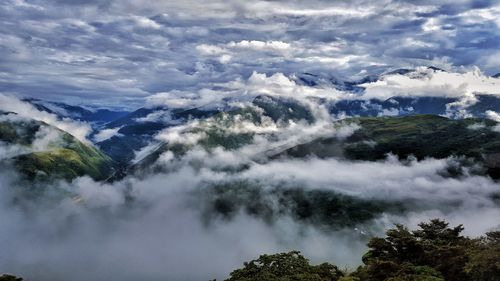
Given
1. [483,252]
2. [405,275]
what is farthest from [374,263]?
[483,252]

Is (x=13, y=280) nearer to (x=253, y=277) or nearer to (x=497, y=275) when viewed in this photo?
(x=253, y=277)

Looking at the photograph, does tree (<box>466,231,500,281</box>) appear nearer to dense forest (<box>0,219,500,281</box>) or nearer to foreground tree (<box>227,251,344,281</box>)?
dense forest (<box>0,219,500,281</box>)

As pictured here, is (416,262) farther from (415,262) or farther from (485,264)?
(485,264)

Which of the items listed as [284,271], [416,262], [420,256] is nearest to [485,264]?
[416,262]

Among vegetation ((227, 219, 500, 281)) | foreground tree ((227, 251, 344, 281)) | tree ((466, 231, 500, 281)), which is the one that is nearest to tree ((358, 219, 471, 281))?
vegetation ((227, 219, 500, 281))

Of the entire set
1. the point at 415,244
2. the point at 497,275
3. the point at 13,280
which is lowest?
the point at 497,275

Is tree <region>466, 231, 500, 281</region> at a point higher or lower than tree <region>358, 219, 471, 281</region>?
lower

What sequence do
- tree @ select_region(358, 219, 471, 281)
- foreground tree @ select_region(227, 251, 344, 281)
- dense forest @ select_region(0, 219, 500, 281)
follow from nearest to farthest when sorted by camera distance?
dense forest @ select_region(0, 219, 500, 281), tree @ select_region(358, 219, 471, 281), foreground tree @ select_region(227, 251, 344, 281)

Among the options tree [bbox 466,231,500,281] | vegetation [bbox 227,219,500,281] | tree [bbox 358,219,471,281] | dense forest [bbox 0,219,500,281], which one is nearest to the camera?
tree [bbox 466,231,500,281]

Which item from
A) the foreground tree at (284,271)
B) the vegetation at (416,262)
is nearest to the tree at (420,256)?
the vegetation at (416,262)
